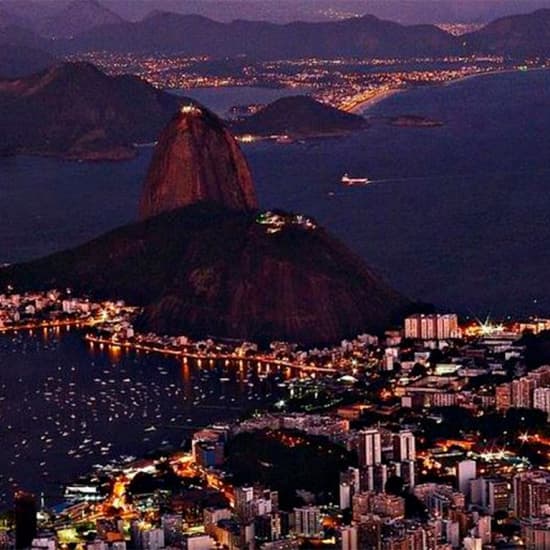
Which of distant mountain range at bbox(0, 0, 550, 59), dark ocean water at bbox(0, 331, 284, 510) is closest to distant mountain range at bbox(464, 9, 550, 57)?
distant mountain range at bbox(0, 0, 550, 59)

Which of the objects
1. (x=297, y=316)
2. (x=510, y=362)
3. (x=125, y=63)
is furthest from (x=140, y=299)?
(x=125, y=63)

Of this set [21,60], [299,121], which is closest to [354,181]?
[299,121]

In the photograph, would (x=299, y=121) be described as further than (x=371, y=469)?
Yes

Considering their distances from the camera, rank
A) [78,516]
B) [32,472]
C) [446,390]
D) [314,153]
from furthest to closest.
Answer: [314,153] < [446,390] < [32,472] < [78,516]

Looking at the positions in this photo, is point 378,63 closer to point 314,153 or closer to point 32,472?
point 314,153

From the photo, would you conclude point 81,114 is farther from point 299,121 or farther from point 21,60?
point 21,60

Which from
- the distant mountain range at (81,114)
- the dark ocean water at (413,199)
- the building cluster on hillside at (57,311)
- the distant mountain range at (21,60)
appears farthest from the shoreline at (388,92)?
the building cluster on hillside at (57,311)
